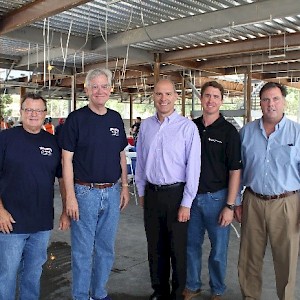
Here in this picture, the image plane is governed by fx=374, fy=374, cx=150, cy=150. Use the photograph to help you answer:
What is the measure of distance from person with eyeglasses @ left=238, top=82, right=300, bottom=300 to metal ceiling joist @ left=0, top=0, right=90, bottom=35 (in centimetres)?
233

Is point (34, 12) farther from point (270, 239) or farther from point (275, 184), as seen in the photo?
point (270, 239)

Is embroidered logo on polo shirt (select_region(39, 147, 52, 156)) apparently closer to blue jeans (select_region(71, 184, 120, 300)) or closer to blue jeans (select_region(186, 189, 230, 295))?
blue jeans (select_region(71, 184, 120, 300))

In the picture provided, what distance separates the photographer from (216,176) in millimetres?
2500

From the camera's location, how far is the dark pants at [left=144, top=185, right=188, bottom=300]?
240 centimetres

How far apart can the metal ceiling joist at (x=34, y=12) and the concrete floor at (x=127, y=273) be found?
8.34 feet

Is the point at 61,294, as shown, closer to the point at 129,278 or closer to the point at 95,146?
the point at 129,278

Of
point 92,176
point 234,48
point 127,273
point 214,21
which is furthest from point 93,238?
point 234,48

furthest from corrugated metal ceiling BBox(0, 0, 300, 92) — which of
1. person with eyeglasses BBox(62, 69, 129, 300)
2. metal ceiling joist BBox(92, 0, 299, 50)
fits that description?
person with eyeglasses BBox(62, 69, 129, 300)

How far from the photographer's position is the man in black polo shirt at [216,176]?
2.46 metres

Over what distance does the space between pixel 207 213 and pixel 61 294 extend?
1.27 metres

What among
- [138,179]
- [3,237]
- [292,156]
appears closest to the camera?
[3,237]

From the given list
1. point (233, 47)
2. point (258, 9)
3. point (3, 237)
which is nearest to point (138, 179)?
point (3, 237)

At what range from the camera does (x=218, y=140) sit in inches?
97.3

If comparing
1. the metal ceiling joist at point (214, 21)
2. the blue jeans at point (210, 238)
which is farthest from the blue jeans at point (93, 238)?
the metal ceiling joist at point (214, 21)
